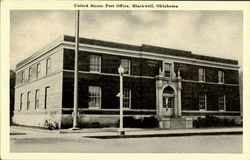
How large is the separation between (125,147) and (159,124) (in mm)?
7696

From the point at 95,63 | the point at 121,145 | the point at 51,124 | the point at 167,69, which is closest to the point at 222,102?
the point at 167,69

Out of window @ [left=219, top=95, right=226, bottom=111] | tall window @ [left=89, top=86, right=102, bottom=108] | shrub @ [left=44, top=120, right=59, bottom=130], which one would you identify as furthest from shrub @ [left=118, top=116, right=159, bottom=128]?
shrub @ [left=44, top=120, right=59, bottom=130]

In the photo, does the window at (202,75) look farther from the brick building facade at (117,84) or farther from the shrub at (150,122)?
the shrub at (150,122)

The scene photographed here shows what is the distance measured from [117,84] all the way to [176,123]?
12.9 feet

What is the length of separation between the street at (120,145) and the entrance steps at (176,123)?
553 centimetres

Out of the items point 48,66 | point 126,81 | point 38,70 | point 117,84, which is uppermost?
point 48,66

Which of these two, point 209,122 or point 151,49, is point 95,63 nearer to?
point 151,49

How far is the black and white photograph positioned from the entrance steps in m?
0.05

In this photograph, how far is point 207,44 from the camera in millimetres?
15250

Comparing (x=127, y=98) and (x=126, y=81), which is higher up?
(x=126, y=81)

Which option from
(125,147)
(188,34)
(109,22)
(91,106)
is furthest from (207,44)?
(91,106)

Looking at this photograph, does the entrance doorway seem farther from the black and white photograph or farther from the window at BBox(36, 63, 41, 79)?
the window at BBox(36, 63, 41, 79)

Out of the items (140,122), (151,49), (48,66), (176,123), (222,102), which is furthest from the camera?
(176,123)

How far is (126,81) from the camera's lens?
66.6ft
